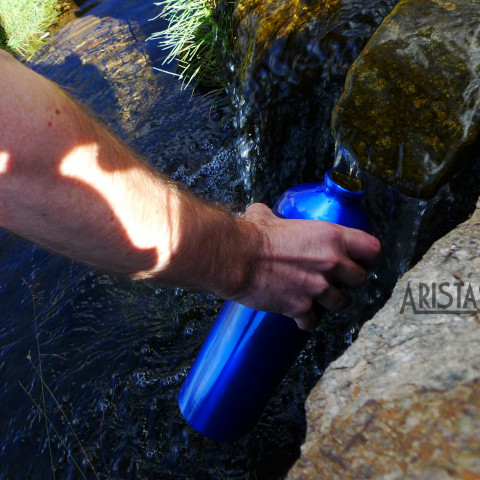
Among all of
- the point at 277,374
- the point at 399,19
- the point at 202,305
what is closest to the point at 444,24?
the point at 399,19

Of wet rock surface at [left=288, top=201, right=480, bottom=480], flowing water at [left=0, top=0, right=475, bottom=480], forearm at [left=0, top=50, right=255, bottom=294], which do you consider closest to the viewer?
wet rock surface at [left=288, top=201, right=480, bottom=480]

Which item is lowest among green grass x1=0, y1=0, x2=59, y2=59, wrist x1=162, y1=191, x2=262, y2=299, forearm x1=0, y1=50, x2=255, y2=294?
green grass x1=0, y1=0, x2=59, y2=59

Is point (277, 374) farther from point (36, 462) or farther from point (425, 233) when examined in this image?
point (36, 462)

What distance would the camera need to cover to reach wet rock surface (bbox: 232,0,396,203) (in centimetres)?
257

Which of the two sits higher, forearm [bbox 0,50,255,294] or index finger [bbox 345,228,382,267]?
forearm [bbox 0,50,255,294]

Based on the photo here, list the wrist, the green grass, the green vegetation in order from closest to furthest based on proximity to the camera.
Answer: the wrist
the green vegetation
the green grass

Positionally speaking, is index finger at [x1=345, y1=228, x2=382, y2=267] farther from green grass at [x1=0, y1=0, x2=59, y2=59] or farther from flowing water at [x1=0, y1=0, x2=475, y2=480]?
green grass at [x1=0, y1=0, x2=59, y2=59]

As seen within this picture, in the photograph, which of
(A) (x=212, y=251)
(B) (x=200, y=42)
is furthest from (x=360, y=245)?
(B) (x=200, y=42)

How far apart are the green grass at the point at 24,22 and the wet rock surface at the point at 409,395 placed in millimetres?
8231

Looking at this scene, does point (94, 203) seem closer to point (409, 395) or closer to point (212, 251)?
point (212, 251)

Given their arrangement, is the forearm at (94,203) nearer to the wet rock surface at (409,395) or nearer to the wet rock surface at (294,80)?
the wet rock surface at (409,395)

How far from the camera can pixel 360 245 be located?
64.3 inches

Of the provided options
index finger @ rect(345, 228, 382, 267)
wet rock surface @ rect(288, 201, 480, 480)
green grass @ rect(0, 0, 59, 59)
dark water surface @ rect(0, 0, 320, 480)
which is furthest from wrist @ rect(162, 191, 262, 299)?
green grass @ rect(0, 0, 59, 59)

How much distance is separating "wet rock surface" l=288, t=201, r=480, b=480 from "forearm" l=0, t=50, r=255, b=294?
0.54m
